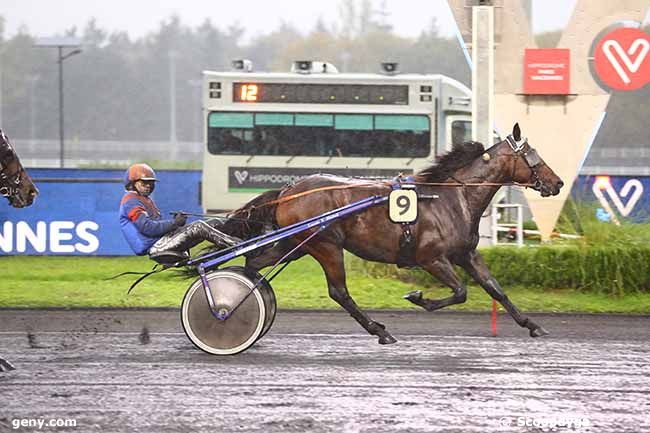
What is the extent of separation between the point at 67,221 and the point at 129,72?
2394 inches

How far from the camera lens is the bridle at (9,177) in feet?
24.8

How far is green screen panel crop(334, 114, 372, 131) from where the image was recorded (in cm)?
1884

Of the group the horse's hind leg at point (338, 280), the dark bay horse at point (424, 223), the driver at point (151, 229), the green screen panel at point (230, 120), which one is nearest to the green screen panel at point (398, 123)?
the green screen panel at point (230, 120)

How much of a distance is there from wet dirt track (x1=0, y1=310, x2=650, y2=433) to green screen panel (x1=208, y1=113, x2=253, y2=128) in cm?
898

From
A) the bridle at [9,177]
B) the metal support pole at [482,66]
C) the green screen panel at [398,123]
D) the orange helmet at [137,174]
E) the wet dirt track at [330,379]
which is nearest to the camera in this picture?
the wet dirt track at [330,379]

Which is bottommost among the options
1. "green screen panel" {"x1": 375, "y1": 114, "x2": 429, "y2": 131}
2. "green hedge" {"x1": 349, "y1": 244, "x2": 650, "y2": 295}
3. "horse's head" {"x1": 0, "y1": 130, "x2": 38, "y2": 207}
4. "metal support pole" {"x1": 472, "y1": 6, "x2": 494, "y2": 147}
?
"green hedge" {"x1": 349, "y1": 244, "x2": 650, "y2": 295}

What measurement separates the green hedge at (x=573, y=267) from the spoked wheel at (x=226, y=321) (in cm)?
436

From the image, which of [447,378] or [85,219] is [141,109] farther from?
[447,378]

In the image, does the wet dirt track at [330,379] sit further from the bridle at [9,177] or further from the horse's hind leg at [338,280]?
A: the bridle at [9,177]

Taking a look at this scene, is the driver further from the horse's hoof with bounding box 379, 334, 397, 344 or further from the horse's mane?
the horse's mane

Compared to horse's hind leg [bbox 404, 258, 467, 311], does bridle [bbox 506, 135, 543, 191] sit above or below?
above

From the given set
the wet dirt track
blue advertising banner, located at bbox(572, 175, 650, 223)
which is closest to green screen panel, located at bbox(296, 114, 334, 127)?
blue advertising banner, located at bbox(572, 175, 650, 223)

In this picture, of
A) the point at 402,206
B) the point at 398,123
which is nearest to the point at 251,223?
the point at 402,206

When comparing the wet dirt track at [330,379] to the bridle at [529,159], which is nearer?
the wet dirt track at [330,379]
